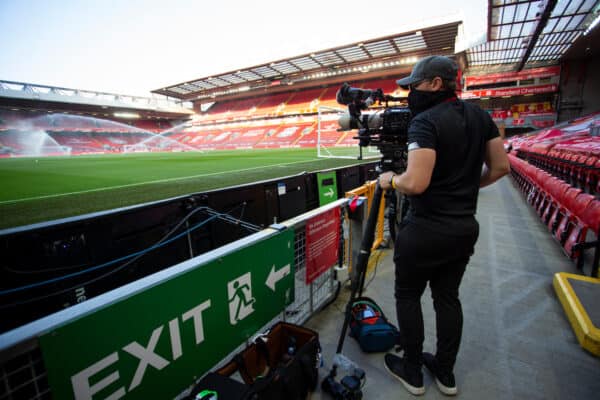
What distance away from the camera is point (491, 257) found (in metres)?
3.35

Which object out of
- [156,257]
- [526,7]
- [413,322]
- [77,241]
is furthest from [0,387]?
[526,7]

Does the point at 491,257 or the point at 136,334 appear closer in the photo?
the point at 136,334

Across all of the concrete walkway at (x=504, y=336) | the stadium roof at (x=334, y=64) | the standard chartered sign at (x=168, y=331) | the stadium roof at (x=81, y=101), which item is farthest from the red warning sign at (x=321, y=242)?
the stadium roof at (x=81, y=101)

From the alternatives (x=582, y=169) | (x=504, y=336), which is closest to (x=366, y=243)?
(x=504, y=336)

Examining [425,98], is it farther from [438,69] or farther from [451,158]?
[451,158]

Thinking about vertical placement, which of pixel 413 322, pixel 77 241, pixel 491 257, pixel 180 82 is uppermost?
pixel 180 82

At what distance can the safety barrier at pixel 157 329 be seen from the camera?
800mm

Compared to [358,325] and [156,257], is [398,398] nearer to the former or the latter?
[358,325]

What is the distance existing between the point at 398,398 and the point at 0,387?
1.71 meters

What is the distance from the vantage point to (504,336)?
197 centimetres

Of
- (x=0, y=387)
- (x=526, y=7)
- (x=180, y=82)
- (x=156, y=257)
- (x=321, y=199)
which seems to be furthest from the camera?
(x=180, y=82)

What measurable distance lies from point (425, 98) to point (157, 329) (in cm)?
161

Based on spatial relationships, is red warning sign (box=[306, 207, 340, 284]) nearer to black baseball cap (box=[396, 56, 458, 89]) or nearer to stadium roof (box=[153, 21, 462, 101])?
black baseball cap (box=[396, 56, 458, 89])

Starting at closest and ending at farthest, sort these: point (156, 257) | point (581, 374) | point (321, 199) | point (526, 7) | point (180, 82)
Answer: point (581, 374)
point (156, 257)
point (321, 199)
point (526, 7)
point (180, 82)
